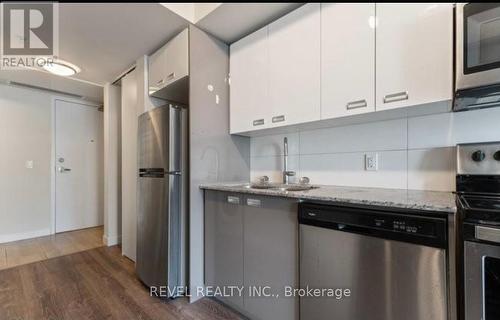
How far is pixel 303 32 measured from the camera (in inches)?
61.9

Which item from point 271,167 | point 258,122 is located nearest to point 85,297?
point 271,167

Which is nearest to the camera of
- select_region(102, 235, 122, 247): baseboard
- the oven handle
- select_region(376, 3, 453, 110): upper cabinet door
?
the oven handle

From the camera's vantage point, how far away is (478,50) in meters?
0.99

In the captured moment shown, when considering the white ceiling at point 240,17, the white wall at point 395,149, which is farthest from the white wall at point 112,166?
the white wall at point 395,149

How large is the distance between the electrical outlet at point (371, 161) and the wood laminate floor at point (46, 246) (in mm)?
3315

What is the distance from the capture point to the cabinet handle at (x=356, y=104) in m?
1.34

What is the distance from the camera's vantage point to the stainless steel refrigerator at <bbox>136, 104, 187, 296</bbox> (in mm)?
1789

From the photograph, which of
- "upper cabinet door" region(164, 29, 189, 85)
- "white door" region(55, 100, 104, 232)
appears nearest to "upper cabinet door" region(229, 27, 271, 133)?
"upper cabinet door" region(164, 29, 189, 85)

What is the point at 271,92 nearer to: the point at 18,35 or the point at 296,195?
the point at 296,195

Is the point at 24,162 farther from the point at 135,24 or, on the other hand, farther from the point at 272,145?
the point at 272,145

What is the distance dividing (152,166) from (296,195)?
4.10ft

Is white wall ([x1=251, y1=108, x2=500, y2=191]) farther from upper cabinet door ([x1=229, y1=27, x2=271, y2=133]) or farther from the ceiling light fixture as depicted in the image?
the ceiling light fixture

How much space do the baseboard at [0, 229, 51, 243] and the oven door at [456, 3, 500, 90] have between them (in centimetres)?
489

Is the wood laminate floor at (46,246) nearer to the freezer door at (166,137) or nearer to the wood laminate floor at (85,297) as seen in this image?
the wood laminate floor at (85,297)
